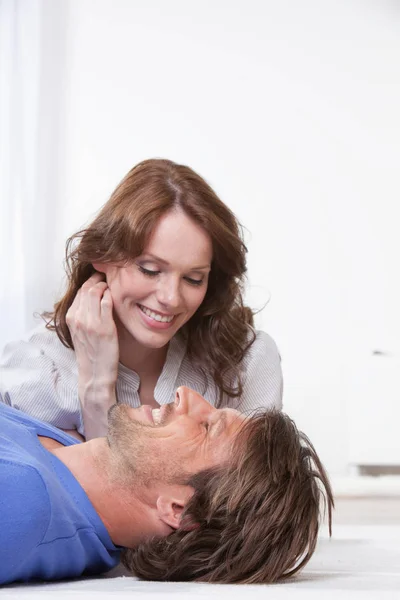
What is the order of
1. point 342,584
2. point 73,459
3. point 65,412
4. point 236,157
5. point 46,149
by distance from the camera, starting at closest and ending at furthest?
point 342,584 → point 73,459 → point 65,412 → point 46,149 → point 236,157

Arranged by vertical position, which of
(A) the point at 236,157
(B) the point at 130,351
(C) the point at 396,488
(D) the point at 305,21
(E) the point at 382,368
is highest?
(D) the point at 305,21

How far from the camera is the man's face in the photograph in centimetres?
138

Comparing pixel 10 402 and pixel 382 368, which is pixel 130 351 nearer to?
pixel 10 402

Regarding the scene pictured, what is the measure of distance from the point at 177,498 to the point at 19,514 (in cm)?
30

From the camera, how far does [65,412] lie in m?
2.21

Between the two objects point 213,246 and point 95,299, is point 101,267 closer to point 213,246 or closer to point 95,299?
point 95,299

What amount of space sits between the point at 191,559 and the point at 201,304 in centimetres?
107

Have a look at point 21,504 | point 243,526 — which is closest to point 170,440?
point 243,526

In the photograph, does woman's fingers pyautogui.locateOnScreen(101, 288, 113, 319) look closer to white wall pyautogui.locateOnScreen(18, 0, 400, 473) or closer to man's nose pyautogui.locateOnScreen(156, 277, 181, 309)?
man's nose pyautogui.locateOnScreen(156, 277, 181, 309)

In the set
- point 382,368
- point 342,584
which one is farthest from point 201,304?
point 382,368

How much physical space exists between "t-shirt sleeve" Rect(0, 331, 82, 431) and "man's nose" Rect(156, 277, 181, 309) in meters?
0.39

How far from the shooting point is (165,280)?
206cm

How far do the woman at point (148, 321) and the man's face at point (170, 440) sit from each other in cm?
58

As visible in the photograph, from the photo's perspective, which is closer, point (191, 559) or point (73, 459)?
point (191, 559)
